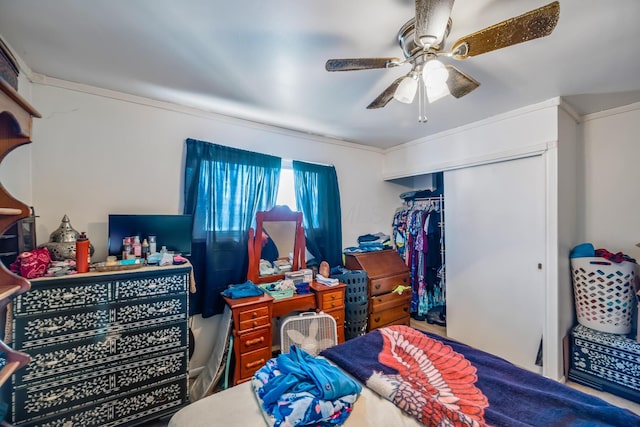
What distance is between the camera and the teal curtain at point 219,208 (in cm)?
222

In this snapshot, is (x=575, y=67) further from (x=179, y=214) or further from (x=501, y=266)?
(x=179, y=214)

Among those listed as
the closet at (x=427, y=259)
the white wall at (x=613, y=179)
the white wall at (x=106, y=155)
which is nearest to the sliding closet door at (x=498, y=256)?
the closet at (x=427, y=259)

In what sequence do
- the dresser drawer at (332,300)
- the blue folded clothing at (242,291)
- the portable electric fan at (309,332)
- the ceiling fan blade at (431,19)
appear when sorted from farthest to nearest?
the dresser drawer at (332,300) → the blue folded clothing at (242,291) → the portable electric fan at (309,332) → the ceiling fan blade at (431,19)

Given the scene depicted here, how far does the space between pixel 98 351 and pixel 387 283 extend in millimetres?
2573

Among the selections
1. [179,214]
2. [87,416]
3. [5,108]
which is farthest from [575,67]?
[87,416]

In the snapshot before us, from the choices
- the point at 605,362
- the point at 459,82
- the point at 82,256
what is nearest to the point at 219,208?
the point at 82,256

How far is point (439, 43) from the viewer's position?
1228mm

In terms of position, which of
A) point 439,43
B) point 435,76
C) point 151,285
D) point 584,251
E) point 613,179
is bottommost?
point 151,285

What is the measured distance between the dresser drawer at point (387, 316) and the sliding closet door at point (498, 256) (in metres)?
0.50

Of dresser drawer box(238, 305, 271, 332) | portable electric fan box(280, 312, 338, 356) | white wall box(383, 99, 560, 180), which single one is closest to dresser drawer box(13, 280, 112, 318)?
dresser drawer box(238, 305, 271, 332)

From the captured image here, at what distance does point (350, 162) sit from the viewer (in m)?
3.39

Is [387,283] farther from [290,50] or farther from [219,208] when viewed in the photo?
[290,50]

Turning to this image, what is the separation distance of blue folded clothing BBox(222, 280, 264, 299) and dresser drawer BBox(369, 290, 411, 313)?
1313mm

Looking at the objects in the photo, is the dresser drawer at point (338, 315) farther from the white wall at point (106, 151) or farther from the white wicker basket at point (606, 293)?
the white wicker basket at point (606, 293)
